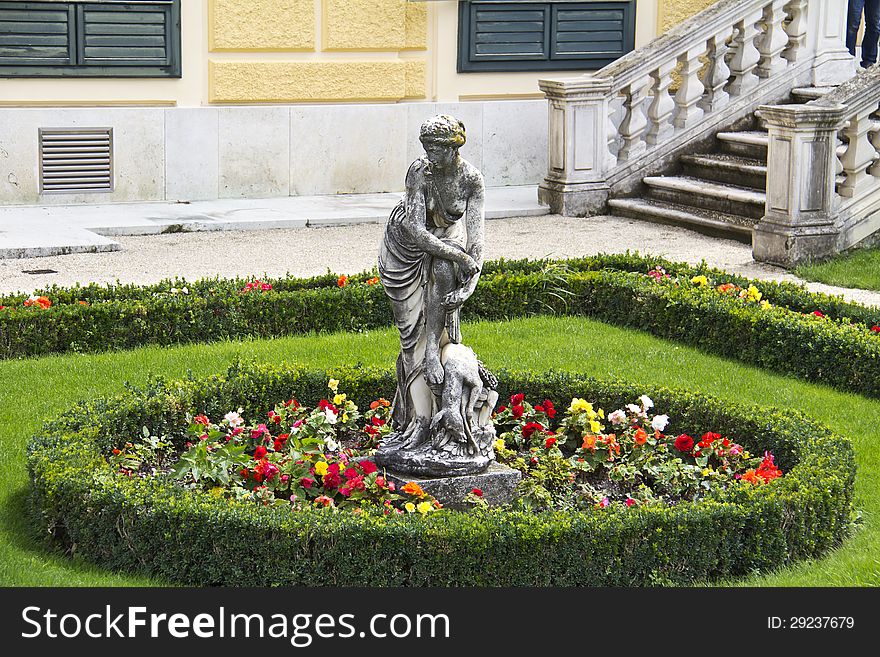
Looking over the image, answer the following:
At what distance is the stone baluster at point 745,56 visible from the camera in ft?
47.6

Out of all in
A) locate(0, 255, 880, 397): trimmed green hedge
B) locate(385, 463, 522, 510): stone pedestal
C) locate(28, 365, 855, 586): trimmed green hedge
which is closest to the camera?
locate(28, 365, 855, 586): trimmed green hedge

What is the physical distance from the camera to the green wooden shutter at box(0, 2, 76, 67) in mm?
13430

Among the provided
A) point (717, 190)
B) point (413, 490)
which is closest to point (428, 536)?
point (413, 490)

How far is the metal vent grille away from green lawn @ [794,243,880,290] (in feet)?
20.9

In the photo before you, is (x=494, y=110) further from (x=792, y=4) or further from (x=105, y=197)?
(x=105, y=197)

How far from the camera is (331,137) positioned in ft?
48.9

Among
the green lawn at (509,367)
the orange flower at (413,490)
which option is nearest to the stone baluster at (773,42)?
the green lawn at (509,367)

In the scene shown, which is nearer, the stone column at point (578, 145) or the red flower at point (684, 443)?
the red flower at point (684, 443)

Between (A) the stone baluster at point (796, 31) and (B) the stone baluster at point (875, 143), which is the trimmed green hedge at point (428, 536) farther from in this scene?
(A) the stone baluster at point (796, 31)

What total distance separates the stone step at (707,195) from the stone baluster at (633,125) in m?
0.31

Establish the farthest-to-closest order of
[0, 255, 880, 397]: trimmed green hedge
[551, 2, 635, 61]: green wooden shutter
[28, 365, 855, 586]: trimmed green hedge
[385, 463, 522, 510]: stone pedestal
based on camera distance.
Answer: [551, 2, 635, 61]: green wooden shutter, [0, 255, 880, 397]: trimmed green hedge, [385, 463, 522, 510]: stone pedestal, [28, 365, 855, 586]: trimmed green hedge

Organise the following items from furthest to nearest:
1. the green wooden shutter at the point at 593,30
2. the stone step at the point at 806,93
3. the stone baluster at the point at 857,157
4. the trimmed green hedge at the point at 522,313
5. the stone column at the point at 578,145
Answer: the green wooden shutter at the point at 593,30 → the stone step at the point at 806,93 → the stone column at the point at 578,145 → the stone baluster at the point at 857,157 → the trimmed green hedge at the point at 522,313

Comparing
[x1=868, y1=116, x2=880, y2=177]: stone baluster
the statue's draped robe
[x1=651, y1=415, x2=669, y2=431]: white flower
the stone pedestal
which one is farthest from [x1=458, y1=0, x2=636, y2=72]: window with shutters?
the stone pedestal

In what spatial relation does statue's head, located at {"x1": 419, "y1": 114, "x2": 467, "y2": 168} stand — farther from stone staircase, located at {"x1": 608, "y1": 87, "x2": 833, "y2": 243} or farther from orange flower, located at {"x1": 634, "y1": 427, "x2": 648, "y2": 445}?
stone staircase, located at {"x1": 608, "y1": 87, "x2": 833, "y2": 243}
